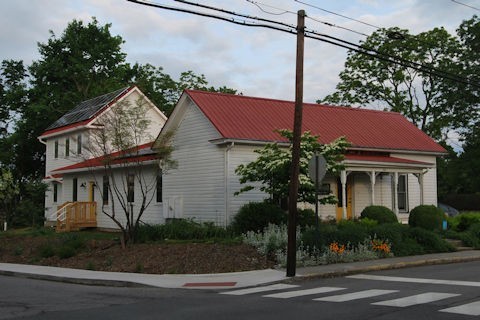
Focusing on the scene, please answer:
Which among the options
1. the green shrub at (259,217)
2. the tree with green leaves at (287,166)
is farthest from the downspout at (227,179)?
the tree with green leaves at (287,166)

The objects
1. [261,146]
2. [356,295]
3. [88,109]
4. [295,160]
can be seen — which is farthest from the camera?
[88,109]

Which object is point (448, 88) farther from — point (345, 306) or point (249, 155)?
point (345, 306)

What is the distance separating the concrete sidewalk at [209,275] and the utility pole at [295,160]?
576 mm

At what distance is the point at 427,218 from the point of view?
73.7ft

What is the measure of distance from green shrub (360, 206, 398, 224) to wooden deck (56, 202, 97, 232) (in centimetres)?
1466

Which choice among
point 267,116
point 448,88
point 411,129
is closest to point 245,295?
point 267,116

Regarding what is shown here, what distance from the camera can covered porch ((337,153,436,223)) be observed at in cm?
2391

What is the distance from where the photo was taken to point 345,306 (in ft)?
30.7

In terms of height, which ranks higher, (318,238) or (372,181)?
(372,181)

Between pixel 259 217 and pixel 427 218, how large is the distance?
7.56 metres

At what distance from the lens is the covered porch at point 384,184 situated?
23.9m

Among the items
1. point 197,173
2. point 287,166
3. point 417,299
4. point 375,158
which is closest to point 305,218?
point 287,166

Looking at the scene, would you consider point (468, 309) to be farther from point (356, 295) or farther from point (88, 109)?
point (88, 109)

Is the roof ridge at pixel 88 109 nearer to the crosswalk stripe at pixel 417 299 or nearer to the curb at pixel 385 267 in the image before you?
the curb at pixel 385 267
